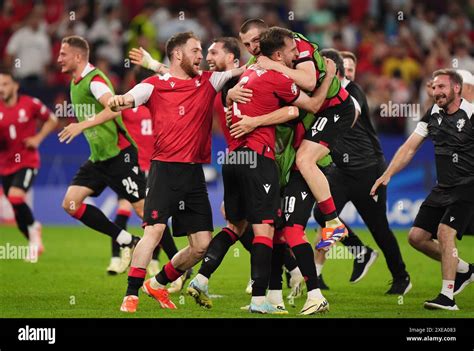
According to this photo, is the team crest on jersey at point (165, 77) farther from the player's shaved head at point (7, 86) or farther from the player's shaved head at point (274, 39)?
the player's shaved head at point (7, 86)

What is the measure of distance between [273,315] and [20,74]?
14474mm

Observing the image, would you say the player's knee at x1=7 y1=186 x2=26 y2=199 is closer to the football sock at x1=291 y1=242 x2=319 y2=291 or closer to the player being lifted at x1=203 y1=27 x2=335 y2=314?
the player being lifted at x1=203 y1=27 x2=335 y2=314

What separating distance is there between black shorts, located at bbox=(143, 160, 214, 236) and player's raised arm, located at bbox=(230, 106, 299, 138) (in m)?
0.63

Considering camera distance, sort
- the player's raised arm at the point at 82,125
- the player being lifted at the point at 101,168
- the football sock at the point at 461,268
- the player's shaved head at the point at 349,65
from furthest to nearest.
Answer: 1. the player being lifted at the point at 101,168
2. the player's shaved head at the point at 349,65
3. the football sock at the point at 461,268
4. the player's raised arm at the point at 82,125

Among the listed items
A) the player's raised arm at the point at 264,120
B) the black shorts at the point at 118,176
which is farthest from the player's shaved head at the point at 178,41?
the black shorts at the point at 118,176

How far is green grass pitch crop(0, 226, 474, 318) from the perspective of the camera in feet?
32.2

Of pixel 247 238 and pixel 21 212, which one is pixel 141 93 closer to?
pixel 247 238

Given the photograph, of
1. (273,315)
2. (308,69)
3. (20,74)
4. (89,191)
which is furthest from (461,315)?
(20,74)

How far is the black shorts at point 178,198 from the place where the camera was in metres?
9.69

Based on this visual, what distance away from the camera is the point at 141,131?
13703 mm

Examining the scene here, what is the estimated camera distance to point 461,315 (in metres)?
9.65

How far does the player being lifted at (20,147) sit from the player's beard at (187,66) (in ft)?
18.0

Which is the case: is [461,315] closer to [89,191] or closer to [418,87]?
[89,191]

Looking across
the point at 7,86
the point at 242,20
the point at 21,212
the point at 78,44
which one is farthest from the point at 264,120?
the point at 242,20
